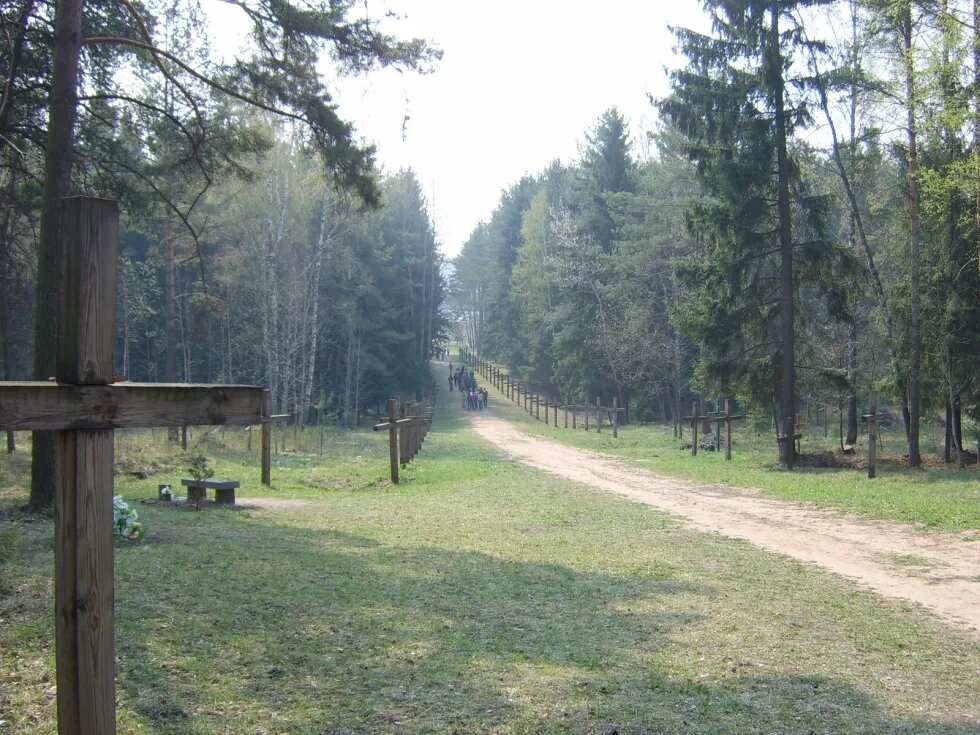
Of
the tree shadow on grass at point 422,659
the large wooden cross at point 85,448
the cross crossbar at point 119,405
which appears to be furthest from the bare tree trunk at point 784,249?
the large wooden cross at point 85,448

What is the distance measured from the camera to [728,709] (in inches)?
185

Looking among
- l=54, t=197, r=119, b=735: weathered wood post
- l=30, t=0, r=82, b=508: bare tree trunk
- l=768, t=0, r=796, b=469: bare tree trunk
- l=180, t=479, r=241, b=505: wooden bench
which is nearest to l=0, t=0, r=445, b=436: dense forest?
l=30, t=0, r=82, b=508: bare tree trunk

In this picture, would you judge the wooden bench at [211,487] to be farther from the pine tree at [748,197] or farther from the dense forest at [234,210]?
the pine tree at [748,197]

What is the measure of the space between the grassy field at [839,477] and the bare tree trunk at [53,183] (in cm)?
1176

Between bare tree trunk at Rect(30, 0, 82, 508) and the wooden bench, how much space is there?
2392 millimetres

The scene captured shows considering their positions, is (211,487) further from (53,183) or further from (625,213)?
(625,213)

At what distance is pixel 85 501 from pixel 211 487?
32.1 ft

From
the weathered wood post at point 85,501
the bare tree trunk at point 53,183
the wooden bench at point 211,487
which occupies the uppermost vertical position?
A: the bare tree trunk at point 53,183

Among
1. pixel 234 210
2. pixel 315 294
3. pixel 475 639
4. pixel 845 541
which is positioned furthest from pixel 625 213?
pixel 475 639

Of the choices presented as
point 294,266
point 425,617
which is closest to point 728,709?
point 425,617

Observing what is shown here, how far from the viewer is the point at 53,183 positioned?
9.41m

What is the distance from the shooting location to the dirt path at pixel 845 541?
26.9 ft

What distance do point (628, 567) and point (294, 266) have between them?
29490 mm

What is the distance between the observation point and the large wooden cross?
9.76ft
